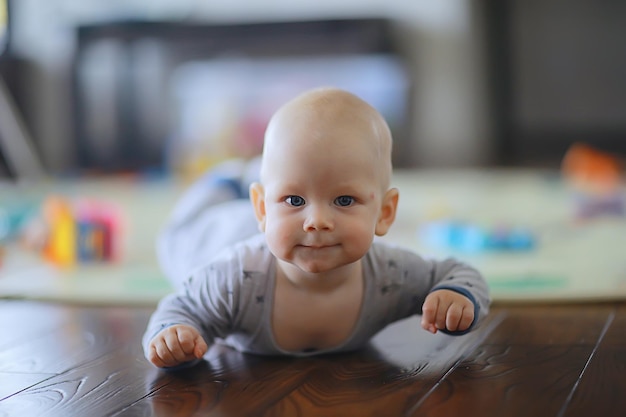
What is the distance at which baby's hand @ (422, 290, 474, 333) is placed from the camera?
3.18 feet

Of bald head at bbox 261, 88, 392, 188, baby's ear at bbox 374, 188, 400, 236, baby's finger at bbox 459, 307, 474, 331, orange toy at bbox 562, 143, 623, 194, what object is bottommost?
orange toy at bbox 562, 143, 623, 194

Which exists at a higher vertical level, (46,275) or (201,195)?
(201,195)

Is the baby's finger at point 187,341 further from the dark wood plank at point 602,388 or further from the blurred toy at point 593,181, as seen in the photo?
the blurred toy at point 593,181

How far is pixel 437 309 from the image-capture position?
973mm

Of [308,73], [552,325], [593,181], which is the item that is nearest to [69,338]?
[552,325]

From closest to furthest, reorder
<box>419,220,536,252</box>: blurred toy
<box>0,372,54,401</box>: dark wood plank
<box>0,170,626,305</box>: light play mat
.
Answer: <box>0,372,54,401</box>: dark wood plank
<box>0,170,626,305</box>: light play mat
<box>419,220,536,252</box>: blurred toy

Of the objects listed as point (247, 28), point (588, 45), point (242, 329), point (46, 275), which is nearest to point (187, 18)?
point (247, 28)

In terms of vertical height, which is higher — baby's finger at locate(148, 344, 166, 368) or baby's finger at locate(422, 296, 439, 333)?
baby's finger at locate(422, 296, 439, 333)

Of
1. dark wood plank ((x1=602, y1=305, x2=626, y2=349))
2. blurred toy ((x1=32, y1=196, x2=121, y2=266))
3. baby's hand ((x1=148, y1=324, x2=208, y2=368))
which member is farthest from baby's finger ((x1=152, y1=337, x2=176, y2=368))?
blurred toy ((x1=32, y1=196, x2=121, y2=266))

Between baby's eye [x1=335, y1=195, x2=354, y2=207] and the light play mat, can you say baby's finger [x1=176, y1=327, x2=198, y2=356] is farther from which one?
the light play mat

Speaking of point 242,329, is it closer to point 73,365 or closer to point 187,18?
point 73,365

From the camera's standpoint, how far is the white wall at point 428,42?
3.92 meters

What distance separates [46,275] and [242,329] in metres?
0.74

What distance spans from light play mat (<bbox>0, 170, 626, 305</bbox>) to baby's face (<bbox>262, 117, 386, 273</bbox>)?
0.48m
